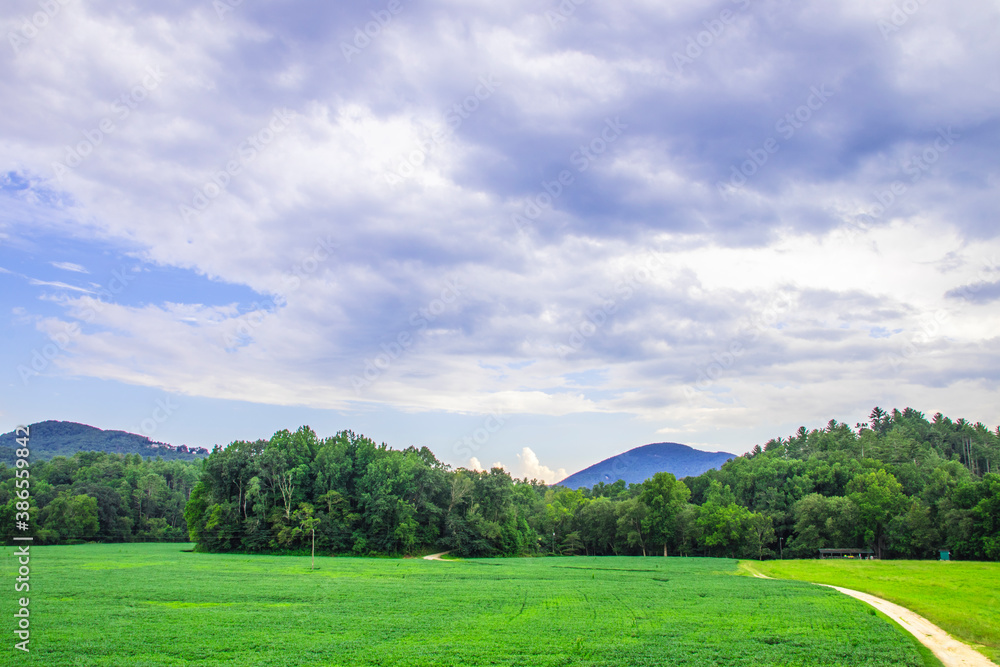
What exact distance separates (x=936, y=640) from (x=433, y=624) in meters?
21.8

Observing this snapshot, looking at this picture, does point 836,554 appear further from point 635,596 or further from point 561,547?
point 635,596

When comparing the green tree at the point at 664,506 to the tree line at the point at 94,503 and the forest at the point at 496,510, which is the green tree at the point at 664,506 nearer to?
the forest at the point at 496,510

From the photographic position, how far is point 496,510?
326 feet

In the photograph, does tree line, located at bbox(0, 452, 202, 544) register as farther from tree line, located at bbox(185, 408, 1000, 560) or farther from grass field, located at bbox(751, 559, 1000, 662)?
grass field, located at bbox(751, 559, 1000, 662)

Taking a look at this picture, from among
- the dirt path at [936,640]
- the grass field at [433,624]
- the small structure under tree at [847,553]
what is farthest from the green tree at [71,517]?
the small structure under tree at [847,553]

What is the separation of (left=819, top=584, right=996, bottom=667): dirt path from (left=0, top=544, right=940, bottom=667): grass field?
3.31 feet

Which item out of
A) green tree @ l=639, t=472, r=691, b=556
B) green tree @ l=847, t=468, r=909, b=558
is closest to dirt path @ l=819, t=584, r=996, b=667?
green tree @ l=847, t=468, r=909, b=558

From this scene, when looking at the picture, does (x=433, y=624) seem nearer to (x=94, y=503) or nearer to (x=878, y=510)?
(x=878, y=510)

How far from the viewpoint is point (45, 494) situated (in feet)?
356

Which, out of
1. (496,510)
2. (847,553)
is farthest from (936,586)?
(496,510)

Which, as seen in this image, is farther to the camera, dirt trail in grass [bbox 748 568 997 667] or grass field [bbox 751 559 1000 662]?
grass field [bbox 751 559 1000 662]

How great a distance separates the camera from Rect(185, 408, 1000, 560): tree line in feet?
267

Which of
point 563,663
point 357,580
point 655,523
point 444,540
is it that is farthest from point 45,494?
point 563,663

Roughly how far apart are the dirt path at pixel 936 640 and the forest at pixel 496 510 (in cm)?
5374
